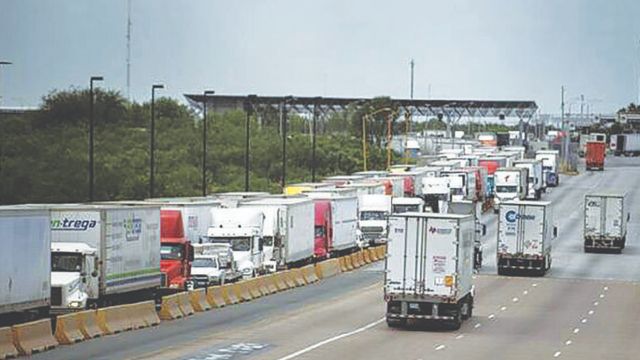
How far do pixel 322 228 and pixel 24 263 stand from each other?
37.5 metres

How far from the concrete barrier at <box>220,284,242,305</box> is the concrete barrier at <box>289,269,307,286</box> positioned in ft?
27.7

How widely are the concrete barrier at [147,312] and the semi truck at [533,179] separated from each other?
79260 millimetres

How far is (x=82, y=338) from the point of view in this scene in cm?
4088

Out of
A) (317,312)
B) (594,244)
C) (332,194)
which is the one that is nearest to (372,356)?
(317,312)

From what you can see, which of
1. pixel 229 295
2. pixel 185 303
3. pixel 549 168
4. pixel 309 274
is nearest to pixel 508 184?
pixel 549 168

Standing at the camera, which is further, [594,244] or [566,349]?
[594,244]

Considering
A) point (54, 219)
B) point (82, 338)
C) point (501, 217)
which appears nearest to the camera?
point (82, 338)

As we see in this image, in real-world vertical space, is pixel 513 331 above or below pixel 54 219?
below

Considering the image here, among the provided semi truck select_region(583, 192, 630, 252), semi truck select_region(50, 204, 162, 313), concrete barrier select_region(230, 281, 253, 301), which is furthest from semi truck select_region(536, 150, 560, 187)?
semi truck select_region(50, 204, 162, 313)

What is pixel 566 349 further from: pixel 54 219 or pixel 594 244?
pixel 594 244

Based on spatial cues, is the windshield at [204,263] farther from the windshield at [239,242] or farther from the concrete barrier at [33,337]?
the concrete barrier at [33,337]

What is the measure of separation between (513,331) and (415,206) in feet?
139

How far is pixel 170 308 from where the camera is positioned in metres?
48.7

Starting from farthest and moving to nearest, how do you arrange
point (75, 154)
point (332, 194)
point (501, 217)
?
point (75, 154) < point (332, 194) < point (501, 217)
